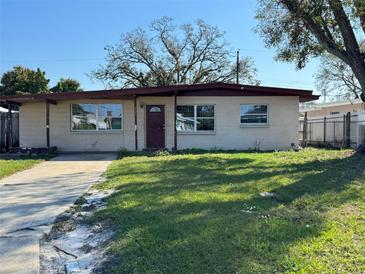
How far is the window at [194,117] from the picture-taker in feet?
62.7

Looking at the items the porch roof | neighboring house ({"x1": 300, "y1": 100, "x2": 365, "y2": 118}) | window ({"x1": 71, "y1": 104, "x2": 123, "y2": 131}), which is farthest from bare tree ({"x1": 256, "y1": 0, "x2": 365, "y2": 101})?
neighboring house ({"x1": 300, "y1": 100, "x2": 365, "y2": 118})

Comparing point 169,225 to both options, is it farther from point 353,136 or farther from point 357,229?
point 353,136

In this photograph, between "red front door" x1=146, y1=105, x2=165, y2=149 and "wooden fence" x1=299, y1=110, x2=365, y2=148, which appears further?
"wooden fence" x1=299, y1=110, x2=365, y2=148

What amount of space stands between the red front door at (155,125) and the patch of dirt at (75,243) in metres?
12.2

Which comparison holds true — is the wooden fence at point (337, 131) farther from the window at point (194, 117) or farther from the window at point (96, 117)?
the window at point (96, 117)

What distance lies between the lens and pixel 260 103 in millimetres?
19203

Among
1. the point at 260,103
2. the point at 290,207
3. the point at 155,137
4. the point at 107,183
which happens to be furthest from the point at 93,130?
the point at 290,207

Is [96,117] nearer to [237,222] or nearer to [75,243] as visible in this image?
[75,243]

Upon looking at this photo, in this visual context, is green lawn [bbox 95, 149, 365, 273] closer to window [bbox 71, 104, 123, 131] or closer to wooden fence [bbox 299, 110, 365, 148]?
window [bbox 71, 104, 123, 131]

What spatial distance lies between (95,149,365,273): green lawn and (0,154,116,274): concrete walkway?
2.73ft

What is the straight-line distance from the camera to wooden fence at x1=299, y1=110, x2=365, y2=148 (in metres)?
19.5

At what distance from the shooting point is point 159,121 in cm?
1905

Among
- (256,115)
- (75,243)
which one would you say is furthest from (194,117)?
(75,243)

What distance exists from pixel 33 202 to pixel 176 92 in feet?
37.9
